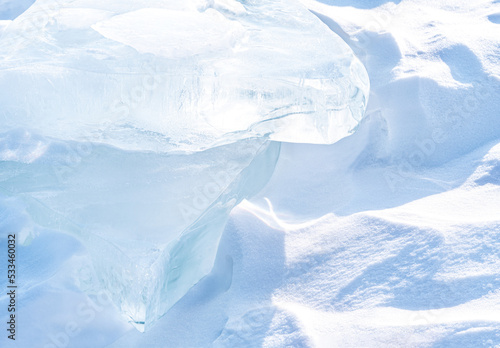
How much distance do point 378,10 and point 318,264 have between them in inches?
50.8

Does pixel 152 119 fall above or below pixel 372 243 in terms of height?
above

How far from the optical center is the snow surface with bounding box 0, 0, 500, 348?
1.15 m

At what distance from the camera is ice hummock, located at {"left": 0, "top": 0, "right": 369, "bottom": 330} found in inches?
51.6

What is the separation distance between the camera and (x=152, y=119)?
135 centimetres

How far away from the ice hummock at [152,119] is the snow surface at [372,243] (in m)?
0.12

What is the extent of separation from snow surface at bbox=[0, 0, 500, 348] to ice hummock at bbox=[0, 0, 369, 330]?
12cm

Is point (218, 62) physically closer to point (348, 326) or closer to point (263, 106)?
point (263, 106)

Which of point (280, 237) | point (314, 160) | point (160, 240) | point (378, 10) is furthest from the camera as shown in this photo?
point (378, 10)

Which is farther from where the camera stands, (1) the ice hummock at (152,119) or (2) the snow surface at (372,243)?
(1) the ice hummock at (152,119)

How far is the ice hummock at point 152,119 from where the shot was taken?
1310mm

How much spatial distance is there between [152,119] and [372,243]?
68cm

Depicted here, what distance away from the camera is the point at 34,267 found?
151 centimetres

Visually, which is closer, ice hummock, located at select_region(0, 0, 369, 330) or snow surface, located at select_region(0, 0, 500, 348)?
snow surface, located at select_region(0, 0, 500, 348)

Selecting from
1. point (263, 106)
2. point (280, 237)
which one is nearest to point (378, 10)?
point (263, 106)
